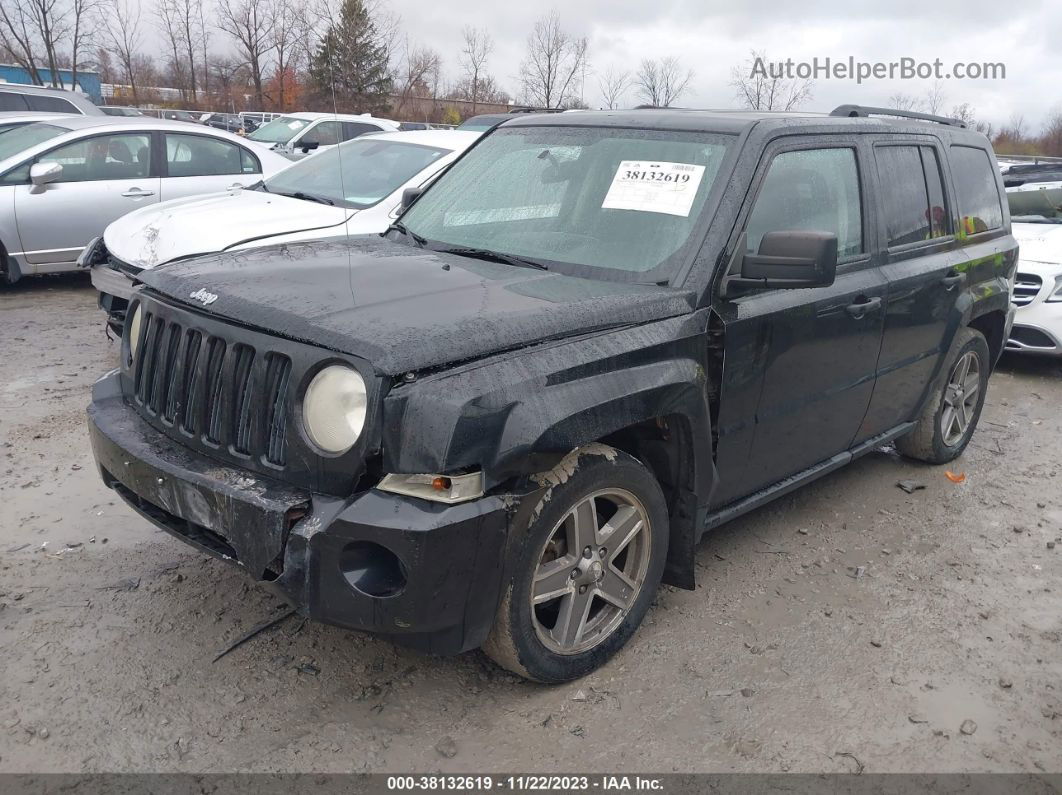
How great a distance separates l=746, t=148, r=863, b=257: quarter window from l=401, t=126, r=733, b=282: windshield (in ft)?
0.85

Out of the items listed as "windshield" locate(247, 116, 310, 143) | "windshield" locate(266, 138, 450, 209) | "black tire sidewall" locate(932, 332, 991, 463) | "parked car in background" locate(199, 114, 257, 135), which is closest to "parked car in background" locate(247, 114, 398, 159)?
"windshield" locate(247, 116, 310, 143)

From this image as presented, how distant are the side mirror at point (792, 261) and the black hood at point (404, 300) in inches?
10.5

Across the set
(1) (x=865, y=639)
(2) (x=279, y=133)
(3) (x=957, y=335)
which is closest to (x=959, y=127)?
(3) (x=957, y=335)

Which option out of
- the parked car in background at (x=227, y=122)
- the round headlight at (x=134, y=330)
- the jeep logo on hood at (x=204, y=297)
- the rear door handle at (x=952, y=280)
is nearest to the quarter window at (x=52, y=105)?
the parked car in background at (x=227, y=122)

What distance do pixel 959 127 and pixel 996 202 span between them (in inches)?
20.9

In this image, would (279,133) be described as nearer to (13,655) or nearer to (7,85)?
(7,85)

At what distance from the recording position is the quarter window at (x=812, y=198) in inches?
140

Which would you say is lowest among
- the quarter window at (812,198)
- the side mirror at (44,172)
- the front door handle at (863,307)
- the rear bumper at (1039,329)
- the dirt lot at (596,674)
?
the dirt lot at (596,674)

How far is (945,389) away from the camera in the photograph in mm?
5133

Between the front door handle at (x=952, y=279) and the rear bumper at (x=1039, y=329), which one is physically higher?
the front door handle at (x=952, y=279)

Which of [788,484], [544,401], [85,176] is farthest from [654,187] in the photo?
[85,176]

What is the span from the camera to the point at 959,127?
5.14m

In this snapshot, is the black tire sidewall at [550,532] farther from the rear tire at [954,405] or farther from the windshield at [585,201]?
the rear tire at [954,405]

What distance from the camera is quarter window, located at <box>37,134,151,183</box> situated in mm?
8547
